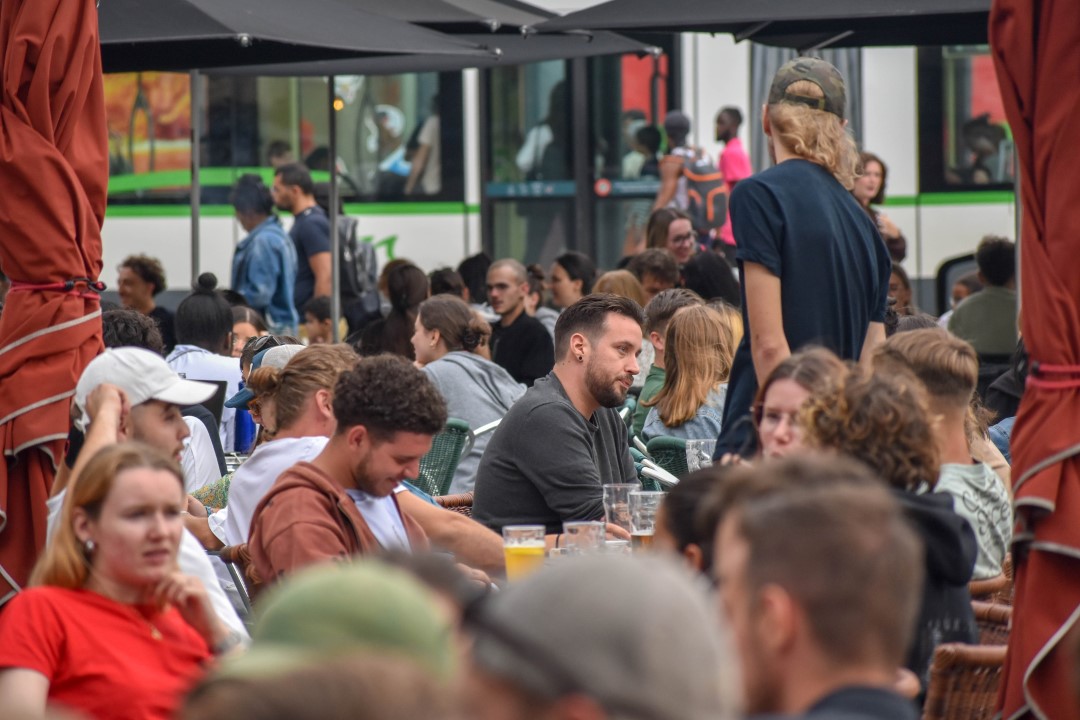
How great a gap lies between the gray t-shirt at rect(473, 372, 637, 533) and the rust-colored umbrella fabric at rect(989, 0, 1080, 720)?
1.57 m

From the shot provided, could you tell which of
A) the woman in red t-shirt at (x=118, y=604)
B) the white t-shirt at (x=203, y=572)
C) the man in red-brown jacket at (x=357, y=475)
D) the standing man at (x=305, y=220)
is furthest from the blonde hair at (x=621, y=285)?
the woman in red t-shirt at (x=118, y=604)

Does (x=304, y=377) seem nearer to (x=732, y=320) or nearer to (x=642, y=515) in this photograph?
(x=642, y=515)

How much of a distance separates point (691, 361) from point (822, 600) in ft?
14.9

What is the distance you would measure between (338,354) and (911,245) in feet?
29.0

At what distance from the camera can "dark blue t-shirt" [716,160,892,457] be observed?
4598 millimetres

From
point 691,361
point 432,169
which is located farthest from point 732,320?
point 432,169

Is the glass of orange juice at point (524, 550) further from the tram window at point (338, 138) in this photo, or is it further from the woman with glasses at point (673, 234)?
the tram window at point (338, 138)

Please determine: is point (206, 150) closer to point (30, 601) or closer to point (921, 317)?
point (921, 317)

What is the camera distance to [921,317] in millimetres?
6672

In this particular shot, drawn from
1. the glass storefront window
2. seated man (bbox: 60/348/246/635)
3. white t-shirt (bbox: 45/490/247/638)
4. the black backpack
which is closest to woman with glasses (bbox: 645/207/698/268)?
the black backpack

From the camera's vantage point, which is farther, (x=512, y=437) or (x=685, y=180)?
(x=685, y=180)

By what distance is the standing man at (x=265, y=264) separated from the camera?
468 inches

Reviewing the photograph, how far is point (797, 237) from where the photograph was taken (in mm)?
4609

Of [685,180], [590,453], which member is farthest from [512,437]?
[685,180]
